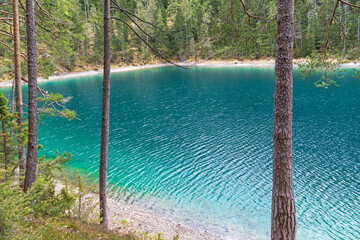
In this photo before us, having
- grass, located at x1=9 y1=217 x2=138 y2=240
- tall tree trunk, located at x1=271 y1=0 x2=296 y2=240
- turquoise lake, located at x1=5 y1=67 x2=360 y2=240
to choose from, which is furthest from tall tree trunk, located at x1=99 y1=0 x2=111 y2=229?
tall tree trunk, located at x1=271 y1=0 x2=296 y2=240

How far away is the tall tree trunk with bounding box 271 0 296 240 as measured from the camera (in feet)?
11.7

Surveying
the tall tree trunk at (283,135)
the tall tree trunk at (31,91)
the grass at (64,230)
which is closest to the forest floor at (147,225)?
the grass at (64,230)

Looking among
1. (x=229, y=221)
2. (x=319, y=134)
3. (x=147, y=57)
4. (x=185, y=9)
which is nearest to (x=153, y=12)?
(x=185, y=9)

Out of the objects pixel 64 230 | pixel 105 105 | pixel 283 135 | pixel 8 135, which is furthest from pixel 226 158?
pixel 8 135

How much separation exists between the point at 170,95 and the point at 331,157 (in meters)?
25.7

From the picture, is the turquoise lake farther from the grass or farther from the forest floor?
the grass

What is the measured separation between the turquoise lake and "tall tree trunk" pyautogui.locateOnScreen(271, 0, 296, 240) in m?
5.35

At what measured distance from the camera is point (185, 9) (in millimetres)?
75938

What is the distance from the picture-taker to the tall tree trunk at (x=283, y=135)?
355 cm

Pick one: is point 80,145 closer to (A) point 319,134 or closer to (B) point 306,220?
(B) point 306,220

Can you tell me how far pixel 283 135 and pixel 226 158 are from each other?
11746 mm

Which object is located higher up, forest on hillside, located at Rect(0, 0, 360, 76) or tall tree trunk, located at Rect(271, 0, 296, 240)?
forest on hillside, located at Rect(0, 0, 360, 76)

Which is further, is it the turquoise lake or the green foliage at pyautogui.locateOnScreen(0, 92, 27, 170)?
the turquoise lake

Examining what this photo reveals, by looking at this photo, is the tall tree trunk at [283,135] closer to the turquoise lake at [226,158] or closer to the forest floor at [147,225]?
the forest floor at [147,225]
